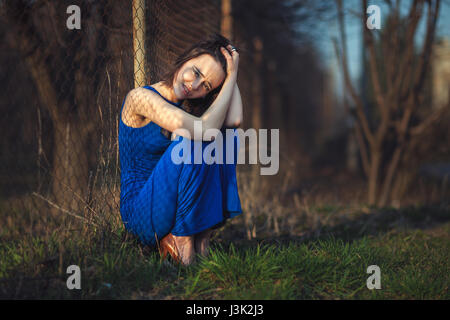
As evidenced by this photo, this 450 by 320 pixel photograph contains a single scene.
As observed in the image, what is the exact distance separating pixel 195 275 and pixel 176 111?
863 mm

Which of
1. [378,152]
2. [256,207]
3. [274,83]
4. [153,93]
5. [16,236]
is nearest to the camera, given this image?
[153,93]

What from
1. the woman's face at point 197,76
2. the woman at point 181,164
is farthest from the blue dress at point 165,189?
the woman's face at point 197,76

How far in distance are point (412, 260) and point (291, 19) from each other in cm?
570

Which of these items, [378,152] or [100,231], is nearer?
[100,231]

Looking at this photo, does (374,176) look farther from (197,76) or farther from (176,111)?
(176,111)

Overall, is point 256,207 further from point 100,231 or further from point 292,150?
point 292,150

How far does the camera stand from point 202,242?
2.31 meters

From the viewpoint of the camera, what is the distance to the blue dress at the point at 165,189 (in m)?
2.11

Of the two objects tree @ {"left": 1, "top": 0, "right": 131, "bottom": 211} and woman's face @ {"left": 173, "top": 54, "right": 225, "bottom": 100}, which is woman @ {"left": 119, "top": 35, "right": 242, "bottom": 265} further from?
tree @ {"left": 1, "top": 0, "right": 131, "bottom": 211}

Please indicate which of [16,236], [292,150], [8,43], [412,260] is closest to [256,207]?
[412,260]

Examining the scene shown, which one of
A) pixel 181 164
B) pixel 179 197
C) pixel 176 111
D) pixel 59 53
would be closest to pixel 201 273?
pixel 179 197

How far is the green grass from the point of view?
6.03ft

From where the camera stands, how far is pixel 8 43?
5051mm

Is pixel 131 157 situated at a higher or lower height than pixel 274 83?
lower
